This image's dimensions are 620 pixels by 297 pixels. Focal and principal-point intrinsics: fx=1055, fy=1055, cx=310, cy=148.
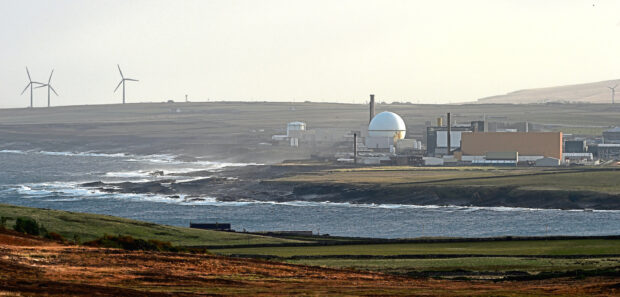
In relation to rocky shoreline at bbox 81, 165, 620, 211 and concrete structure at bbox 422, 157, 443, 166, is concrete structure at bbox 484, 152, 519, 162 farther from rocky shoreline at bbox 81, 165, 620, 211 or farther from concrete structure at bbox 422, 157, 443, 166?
rocky shoreline at bbox 81, 165, 620, 211

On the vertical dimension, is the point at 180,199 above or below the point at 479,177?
below

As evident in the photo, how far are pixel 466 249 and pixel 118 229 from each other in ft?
65.1

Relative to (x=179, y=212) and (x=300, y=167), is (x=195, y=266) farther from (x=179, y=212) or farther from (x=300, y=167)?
(x=300, y=167)

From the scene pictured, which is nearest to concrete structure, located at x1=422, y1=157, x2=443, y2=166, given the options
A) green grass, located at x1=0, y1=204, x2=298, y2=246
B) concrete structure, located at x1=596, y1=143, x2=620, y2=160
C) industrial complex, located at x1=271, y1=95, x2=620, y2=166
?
industrial complex, located at x1=271, y1=95, x2=620, y2=166

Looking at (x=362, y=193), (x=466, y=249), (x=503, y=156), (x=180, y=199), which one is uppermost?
(x=503, y=156)

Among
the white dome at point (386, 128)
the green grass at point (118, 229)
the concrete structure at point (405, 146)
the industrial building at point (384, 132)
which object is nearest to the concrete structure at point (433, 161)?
the concrete structure at point (405, 146)

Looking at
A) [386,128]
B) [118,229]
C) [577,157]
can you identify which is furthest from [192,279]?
[386,128]

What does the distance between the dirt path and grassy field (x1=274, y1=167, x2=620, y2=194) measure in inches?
2594

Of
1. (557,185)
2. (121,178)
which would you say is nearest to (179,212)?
(557,185)

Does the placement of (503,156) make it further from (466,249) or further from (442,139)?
(466,249)

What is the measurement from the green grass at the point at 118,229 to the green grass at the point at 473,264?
43.6 ft

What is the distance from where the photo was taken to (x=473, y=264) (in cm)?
4481

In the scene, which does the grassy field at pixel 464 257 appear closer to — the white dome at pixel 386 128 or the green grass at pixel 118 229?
the green grass at pixel 118 229

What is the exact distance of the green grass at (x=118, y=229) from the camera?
189ft
